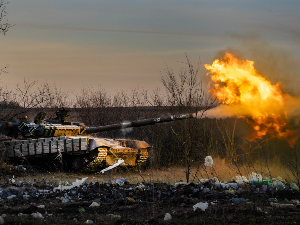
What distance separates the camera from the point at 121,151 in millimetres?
17188

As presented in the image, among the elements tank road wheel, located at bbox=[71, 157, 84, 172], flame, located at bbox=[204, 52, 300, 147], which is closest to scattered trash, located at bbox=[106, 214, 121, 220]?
flame, located at bbox=[204, 52, 300, 147]

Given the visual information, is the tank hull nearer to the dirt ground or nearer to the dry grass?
the dry grass

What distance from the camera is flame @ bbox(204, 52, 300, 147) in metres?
12.4

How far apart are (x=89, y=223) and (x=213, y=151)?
1180cm

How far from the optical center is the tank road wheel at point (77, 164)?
1731 centimetres

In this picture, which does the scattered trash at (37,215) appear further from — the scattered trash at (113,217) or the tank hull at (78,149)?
the tank hull at (78,149)

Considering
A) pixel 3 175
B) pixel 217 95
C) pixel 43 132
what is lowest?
pixel 3 175

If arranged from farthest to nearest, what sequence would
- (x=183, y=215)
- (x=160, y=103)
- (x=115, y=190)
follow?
1. (x=160, y=103)
2. (x=115, y=190)
3. (x=183, y=215)

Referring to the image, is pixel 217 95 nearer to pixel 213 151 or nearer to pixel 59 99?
pixel 213 151

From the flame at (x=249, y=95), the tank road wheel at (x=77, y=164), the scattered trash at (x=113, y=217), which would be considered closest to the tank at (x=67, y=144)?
the tank road wheel at (x=77, y=164)

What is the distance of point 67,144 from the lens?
16859 mm

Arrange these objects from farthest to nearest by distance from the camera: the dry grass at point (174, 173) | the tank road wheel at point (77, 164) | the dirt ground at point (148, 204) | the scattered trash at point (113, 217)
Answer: the tank road wheel at point (77, 164) < the dry grass at point (174, 173) < the scattered trash at point (113, 217) < the dirt ground at point (148, 204)

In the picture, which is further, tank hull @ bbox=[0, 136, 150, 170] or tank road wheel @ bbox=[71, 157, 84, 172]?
tank road wheel @ bbox=[71, 157, 84, 172]

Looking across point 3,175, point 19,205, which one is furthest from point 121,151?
point 19,205
